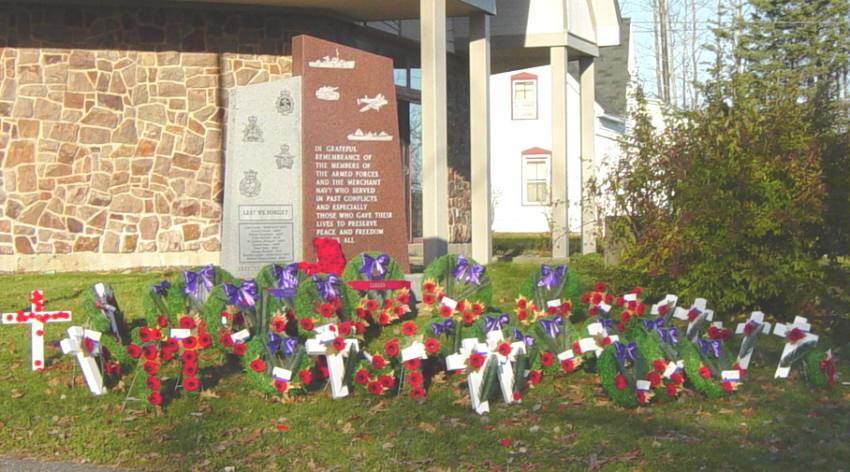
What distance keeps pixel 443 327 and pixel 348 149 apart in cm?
418

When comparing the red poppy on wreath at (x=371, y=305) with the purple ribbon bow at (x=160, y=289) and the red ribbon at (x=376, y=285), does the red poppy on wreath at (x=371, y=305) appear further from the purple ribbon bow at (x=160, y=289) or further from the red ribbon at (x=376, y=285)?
the purple ribbon bow at (x=160, y=289)

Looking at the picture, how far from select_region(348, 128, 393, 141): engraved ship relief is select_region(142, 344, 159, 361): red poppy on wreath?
187 inches

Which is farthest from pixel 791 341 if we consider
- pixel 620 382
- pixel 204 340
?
pixel 204 340

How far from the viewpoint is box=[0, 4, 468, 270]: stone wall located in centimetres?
1530

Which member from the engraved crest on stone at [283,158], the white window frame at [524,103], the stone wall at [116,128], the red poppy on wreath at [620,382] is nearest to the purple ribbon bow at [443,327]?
the red poppy on wreath at [620,382]

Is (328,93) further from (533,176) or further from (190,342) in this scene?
(533,176)

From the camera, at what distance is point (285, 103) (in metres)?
12.1

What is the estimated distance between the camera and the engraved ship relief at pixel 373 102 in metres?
12.3

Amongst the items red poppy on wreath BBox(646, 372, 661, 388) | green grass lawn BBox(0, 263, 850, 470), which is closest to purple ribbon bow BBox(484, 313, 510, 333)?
green grass lawn BBox(0, 263, 850, 470)

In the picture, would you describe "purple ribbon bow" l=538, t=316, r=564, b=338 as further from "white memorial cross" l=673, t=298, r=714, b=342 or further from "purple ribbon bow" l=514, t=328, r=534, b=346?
"white memorial cross" l=673, t=298, r=714, b=342

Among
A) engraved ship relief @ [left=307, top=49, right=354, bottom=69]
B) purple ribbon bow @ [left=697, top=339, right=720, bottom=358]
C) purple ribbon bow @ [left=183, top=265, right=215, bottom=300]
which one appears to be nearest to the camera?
purple ribbon bow @ [left=697, top=339, right=720, bottom=358]

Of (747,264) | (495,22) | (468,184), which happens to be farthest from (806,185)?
(468,184)

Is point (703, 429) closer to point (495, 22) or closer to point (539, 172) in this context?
point (495, 22)

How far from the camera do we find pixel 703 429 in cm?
741
